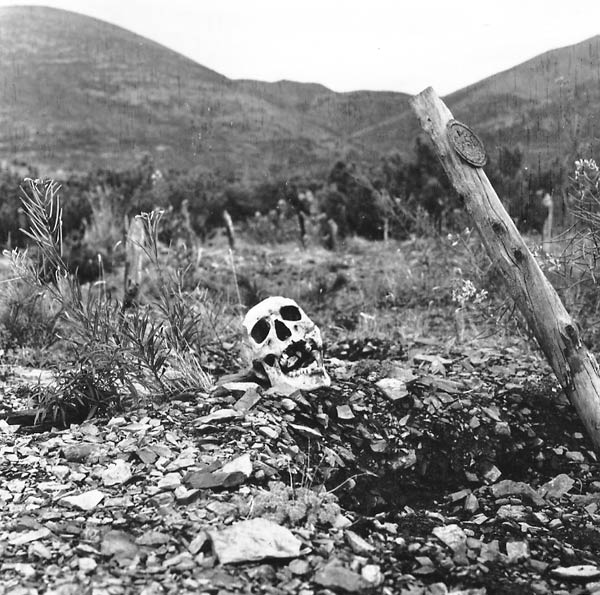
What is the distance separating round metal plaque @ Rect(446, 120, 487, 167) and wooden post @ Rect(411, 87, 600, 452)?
1.1 inches

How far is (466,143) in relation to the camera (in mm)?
3904

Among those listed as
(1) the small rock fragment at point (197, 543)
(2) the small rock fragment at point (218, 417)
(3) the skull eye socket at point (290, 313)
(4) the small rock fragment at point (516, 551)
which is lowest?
(4) the small rock fragment at point (516, 551)

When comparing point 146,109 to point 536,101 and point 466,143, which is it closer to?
point 536,101

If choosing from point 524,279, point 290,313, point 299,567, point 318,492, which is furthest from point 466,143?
point 299,567

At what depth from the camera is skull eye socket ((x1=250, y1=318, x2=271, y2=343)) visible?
4201 mm

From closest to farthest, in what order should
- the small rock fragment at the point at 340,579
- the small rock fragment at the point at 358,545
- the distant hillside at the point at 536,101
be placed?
1. the small rock fragment at the point at 340,579
2. the small rock fragment at the point at 358,545
3. the distant hillside at the point at 536,101

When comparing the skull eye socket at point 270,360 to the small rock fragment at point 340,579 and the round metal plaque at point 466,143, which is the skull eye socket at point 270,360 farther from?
the small rock fragment at point 340,579

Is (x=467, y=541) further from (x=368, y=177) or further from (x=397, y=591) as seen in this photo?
(x=368, y=177)

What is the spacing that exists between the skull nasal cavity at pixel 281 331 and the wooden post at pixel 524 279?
1.26 metres

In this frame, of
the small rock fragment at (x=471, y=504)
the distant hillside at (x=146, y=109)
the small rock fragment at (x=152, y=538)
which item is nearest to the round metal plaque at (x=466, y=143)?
the small rock fragment at (x=471, y=504)

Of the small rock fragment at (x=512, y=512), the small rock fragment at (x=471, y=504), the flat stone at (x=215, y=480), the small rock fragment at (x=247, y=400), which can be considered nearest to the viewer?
the flat stone at (x=215, y=480)

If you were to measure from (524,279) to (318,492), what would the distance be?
1641mm

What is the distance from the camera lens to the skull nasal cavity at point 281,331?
4.14 meters

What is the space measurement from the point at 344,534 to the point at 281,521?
25 cm
